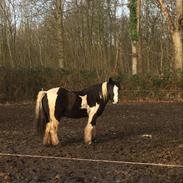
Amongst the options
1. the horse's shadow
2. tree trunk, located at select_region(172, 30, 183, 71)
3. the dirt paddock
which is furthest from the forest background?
the horse's shadow

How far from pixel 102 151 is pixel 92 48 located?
106ft

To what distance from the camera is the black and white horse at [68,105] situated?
1088 cm

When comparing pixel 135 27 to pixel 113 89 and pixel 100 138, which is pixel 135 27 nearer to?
pixel 100 138

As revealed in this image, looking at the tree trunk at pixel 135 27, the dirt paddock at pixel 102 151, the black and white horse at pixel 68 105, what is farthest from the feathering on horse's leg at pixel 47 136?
the tree trunk at pixel 135 27

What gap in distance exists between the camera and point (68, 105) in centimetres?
1107

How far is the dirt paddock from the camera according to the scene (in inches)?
303

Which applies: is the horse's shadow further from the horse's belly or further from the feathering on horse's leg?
the horse's belly

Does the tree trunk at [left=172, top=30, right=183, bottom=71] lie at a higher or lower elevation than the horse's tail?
higher

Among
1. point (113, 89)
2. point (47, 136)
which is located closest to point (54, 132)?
point (47, 136)

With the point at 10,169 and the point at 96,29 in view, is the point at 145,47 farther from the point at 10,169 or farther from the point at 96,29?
the point at 10,169

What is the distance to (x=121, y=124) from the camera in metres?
15.7

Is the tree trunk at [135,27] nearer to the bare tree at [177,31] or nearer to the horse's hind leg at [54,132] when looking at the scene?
the bare tree at [177,31]

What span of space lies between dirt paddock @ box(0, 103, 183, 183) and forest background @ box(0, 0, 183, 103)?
9968 millimetres

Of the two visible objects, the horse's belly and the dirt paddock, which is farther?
the horse's belly
